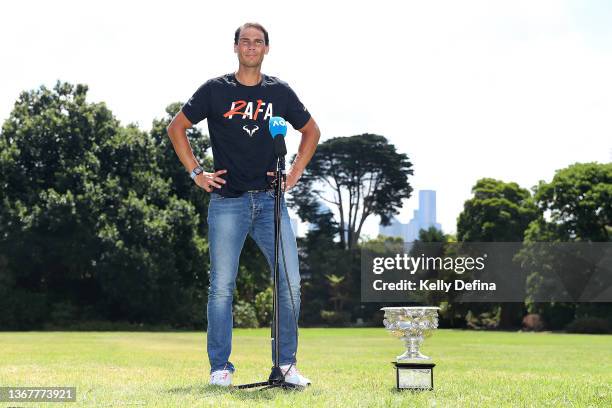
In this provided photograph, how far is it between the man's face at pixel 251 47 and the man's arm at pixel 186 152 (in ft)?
2.43

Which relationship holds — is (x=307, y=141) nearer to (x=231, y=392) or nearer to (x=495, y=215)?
(x=231, y=392)

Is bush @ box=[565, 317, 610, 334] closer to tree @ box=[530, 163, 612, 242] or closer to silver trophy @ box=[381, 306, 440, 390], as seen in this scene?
tree @ box=[530, 163, 612, 242]

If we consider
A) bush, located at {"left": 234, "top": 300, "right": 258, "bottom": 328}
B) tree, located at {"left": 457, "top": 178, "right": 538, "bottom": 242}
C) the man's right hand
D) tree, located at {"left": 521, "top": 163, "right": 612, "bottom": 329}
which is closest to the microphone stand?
the man's right hand

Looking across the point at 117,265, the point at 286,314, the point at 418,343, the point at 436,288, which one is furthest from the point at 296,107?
the point at 436,288

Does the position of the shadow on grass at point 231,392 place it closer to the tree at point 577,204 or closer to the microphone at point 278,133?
the microphone at point 278,133

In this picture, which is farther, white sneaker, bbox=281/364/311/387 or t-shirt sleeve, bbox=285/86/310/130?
t-shirt sleeve, bbox=285/86/310/130

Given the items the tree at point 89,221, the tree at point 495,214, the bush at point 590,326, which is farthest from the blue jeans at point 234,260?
the tree at point 495,214

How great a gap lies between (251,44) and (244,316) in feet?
127

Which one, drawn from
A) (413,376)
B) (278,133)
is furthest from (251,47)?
(413,376)

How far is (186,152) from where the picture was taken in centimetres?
718

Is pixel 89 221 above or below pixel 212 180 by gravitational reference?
above

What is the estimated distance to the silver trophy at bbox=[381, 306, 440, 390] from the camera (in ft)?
21.4

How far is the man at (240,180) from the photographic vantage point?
6887mm

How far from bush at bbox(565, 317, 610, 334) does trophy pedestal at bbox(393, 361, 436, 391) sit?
41.0 m
